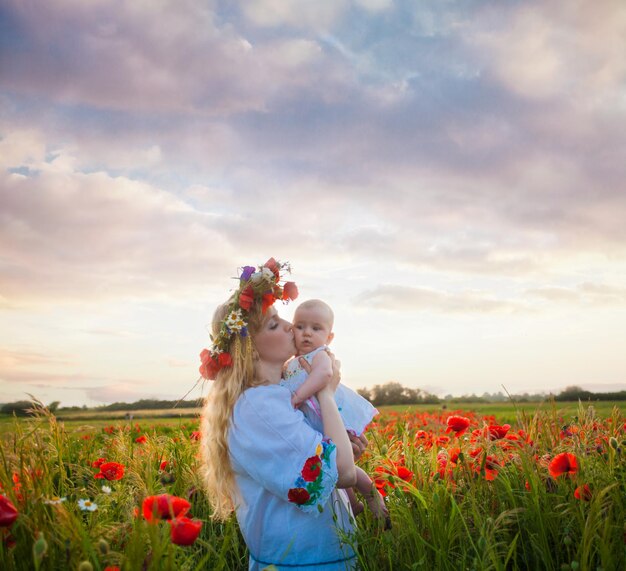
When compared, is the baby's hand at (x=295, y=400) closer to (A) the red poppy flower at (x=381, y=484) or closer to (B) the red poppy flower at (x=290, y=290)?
(B) the red poppy flower at (x=290, y=290)

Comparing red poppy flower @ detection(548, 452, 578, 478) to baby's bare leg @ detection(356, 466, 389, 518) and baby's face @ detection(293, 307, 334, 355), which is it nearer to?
baby's bare leg @ detection(356, 466, 389, 518)

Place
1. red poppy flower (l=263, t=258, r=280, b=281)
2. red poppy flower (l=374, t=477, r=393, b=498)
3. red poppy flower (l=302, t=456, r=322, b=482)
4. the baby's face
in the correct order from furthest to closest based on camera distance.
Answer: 1. the baby's face
2. red poppy flower (l=374, t=477, r=393, b=498)
3. red poppy flower (l=263, t=258, r=280, b=281)
4. red poppy flower (l=302, t=456, r=322, b=482)

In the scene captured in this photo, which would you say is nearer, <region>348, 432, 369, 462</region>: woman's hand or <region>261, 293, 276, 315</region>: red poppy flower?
<region>261, 293, 276, 315</region>: red poppy flower

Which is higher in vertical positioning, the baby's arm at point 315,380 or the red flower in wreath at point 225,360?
the red flower in wreath at point 225,360

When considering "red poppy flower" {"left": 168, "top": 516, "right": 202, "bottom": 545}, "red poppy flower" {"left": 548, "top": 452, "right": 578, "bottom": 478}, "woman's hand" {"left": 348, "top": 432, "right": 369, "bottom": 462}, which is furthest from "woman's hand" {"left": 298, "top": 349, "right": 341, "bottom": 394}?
"red poppy flower" {"left": 168, "top": 516, "right": 202, "bottom": 545}

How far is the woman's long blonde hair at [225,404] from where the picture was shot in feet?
13.5

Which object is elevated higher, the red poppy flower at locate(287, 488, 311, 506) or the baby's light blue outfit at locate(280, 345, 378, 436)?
the baby's light blue outfit at locate(280, 345, 378, 436)

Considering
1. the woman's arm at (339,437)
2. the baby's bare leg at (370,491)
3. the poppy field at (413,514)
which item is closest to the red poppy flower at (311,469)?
the woman's arm at (339,437)

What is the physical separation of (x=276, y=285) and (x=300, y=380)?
792mm

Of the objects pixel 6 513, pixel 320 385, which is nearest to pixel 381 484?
pixel 320 385

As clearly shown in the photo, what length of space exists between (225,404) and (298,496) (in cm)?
87

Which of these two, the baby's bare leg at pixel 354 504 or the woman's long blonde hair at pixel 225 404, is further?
the baby's bare leg at pixel 354 504

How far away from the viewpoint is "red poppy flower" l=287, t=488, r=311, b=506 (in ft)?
11.9

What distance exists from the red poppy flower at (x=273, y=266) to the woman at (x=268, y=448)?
0.08m
